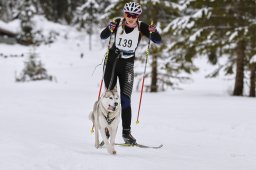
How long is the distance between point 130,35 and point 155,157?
2.01 meters

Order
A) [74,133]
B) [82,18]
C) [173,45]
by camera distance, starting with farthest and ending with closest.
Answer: [82,18], [173,45], [74,133]

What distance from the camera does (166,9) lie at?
21922 millimetres

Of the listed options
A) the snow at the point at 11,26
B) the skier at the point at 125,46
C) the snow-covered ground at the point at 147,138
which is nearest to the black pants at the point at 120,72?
the skier at the point at 125,46

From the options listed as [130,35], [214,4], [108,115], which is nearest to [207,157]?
[108,115]

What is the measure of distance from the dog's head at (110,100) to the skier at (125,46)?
0.36 metres

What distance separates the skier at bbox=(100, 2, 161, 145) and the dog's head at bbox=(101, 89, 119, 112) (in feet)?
1.18

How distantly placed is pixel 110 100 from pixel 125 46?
103cm

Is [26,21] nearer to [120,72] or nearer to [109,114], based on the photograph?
[120,72]

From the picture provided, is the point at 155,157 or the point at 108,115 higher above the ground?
the point at 108,115

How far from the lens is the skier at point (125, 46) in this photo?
6328 mm

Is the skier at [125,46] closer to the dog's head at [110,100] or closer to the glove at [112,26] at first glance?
the glove at [112,26]

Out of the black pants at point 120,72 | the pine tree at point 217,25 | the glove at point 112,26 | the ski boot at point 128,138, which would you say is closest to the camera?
the glove at point 112,26

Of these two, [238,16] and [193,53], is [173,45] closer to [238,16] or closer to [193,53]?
[193,53]

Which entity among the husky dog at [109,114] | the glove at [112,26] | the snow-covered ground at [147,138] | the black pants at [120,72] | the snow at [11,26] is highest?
the snow at [11,26]
